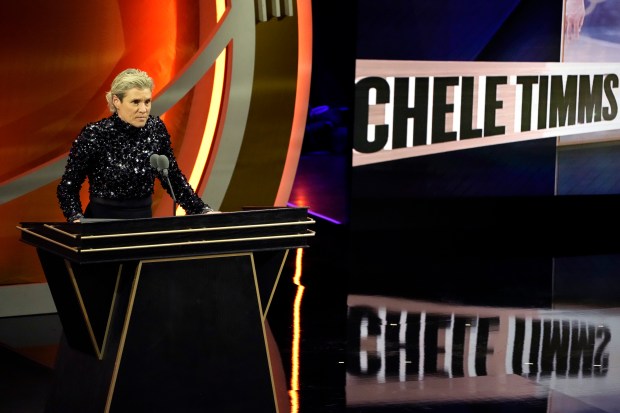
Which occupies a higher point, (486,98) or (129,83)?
(486,98)

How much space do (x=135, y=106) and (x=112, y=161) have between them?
0.73ft

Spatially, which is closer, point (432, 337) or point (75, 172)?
point (75, 172)

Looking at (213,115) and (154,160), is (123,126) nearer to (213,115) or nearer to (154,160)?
(154,160)

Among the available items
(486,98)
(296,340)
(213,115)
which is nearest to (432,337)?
(296,340)

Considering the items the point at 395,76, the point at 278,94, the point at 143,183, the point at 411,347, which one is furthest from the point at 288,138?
the point at 143,183

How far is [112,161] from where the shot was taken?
144 inches

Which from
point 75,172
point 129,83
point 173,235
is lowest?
point 173,235

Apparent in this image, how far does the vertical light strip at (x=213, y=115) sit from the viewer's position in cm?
635

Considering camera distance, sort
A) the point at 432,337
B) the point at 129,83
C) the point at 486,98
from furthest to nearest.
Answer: the point at 486,98 < the point at 432,337 < the point at 129,83

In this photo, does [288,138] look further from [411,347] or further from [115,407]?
[115,407]

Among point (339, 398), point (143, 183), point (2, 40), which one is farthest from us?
point (2, 40)

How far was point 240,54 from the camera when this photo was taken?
20.9 ft

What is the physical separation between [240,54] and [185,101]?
45 centimetres

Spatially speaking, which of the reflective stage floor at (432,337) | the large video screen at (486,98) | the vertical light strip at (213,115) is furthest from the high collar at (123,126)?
the large video screen at (486,98)
